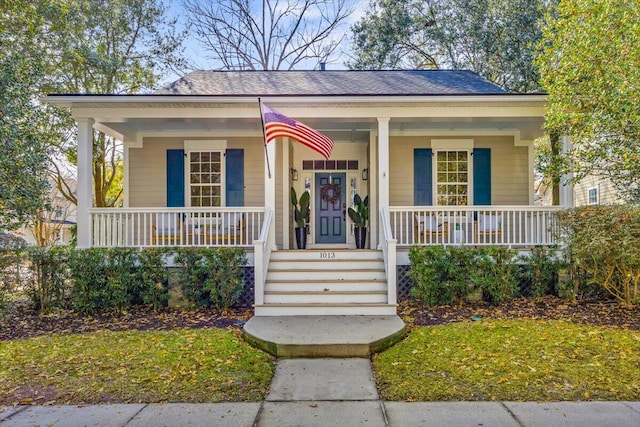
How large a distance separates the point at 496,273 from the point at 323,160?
4.87m

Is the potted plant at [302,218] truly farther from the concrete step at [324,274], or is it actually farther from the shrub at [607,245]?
the shrub at [607,245]

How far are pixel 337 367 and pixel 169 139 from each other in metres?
7.24

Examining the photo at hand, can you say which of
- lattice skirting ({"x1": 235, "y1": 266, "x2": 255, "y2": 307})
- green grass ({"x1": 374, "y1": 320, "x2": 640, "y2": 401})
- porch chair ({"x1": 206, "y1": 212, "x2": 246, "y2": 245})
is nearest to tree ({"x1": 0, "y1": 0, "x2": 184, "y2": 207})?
porch chair ({"x1": 206, "y1": 212, "x2": 246, "y2": 245})

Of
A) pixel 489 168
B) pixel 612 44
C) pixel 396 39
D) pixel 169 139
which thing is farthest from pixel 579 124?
pixel 396 39

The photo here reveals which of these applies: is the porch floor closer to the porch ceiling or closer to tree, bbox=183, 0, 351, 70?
the porch ceiling

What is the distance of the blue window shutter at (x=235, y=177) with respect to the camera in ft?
31.3

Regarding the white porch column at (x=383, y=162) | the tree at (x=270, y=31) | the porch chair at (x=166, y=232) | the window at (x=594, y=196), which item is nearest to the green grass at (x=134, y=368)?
the porch chair at (x=166, y=232)

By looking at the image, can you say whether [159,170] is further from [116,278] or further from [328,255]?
[328,255]

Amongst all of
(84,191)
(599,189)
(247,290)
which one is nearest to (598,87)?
(247,290)

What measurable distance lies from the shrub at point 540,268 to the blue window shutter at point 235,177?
5.99 m

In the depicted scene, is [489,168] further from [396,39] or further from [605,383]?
[396,39]

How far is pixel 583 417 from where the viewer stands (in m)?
3.28

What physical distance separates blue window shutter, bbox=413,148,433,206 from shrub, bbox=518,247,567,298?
2.91 metres

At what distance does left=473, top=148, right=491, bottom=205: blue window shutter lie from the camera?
9.58m
